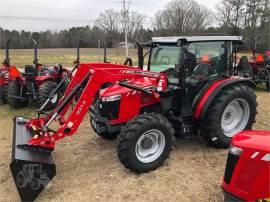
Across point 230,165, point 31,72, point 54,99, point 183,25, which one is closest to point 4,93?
point 31,72

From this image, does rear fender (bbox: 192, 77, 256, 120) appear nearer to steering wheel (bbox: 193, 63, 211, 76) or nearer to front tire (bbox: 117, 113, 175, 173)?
steering wheel (bbox: 193, 63, 211, 76)

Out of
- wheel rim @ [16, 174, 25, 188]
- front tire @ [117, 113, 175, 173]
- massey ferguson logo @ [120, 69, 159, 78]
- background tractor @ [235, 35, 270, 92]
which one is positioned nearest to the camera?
wheel rim @ [16, 174, 25, 188]

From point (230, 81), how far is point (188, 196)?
7.32 ft

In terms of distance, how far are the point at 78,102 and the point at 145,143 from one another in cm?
109

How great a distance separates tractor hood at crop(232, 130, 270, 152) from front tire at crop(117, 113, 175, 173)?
168 centimetres

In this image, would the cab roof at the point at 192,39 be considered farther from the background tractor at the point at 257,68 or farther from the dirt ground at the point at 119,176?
the background tractor at the point at 257,68

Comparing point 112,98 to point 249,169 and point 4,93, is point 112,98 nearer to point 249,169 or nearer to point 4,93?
point 249,169

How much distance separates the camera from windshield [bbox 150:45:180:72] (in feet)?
17.7

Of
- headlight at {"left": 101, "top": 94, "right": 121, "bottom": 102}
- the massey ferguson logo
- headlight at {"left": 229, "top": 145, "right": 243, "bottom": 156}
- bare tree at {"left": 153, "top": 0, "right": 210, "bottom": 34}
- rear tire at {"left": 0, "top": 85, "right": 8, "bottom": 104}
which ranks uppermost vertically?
bare tree at {"left": 153, "top": 0, "right": 210, "bottom": 34}

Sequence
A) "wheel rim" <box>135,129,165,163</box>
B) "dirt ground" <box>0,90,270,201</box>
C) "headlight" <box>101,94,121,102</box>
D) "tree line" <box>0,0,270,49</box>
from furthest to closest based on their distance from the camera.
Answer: "tree line" <box>0,0,270,49</box> → "headlight" <box>101,94,121,102</box> → "wheel rim" <box>135,129,165,163</box> → "dirt ground" <box>0,90,270,201</box>

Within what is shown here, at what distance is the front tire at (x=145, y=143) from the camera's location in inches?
176

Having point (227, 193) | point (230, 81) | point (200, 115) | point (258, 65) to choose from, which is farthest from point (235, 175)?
point (258, 65)

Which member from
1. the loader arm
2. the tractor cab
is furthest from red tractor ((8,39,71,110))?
the tractor cab

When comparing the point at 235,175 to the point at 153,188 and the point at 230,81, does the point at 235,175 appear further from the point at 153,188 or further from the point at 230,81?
the point at 230,81
